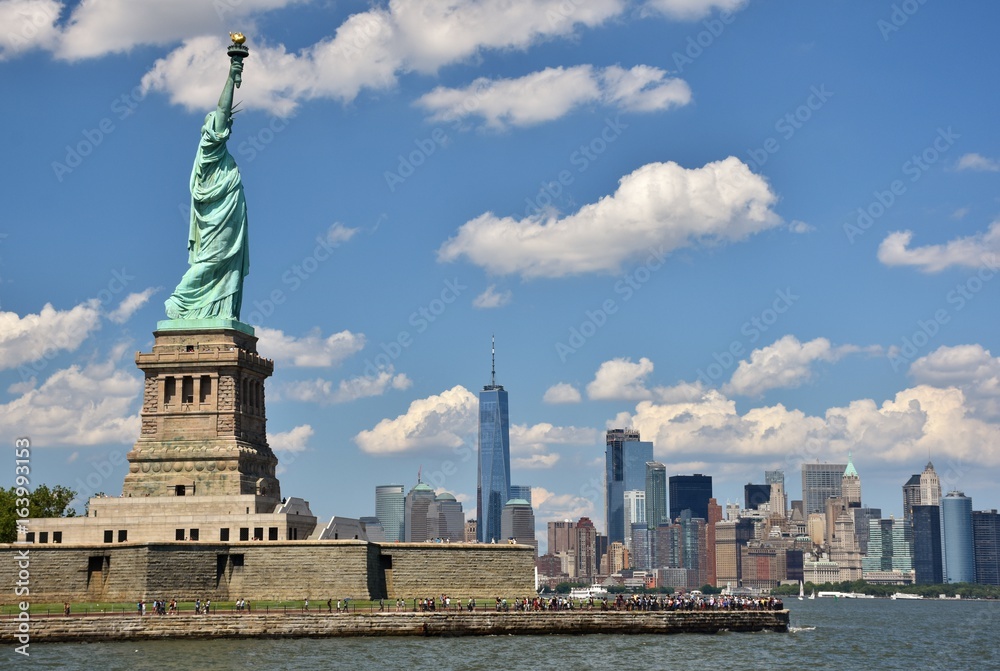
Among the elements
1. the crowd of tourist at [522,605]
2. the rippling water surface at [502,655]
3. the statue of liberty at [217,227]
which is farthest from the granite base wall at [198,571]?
the statue of liberty at [217,227]

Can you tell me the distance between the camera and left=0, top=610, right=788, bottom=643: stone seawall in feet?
263

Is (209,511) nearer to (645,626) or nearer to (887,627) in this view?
(645,626)

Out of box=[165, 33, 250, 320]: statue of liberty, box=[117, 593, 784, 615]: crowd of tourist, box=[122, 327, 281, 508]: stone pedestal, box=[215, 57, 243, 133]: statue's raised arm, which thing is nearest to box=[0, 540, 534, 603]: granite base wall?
box=[117, 593, 784, 615]: crowd of tourist

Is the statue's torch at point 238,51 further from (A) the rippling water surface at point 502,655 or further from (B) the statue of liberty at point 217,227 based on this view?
(A) the rippling water surface at point 502,655

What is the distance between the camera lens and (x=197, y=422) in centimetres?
9281

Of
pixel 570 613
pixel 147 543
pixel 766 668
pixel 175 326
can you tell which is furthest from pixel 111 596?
pixel 766 668

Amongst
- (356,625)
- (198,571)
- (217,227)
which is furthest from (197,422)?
(356,625)

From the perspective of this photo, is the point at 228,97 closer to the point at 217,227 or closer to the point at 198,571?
the point at 217,227

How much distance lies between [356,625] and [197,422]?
18.7m

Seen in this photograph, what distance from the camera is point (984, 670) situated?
84188mm

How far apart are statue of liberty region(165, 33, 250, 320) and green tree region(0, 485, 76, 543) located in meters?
20.8

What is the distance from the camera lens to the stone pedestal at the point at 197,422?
91.2 m

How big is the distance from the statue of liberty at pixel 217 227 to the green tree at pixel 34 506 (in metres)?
20.8

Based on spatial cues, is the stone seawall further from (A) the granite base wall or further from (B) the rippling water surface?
(A) the granite base wall
